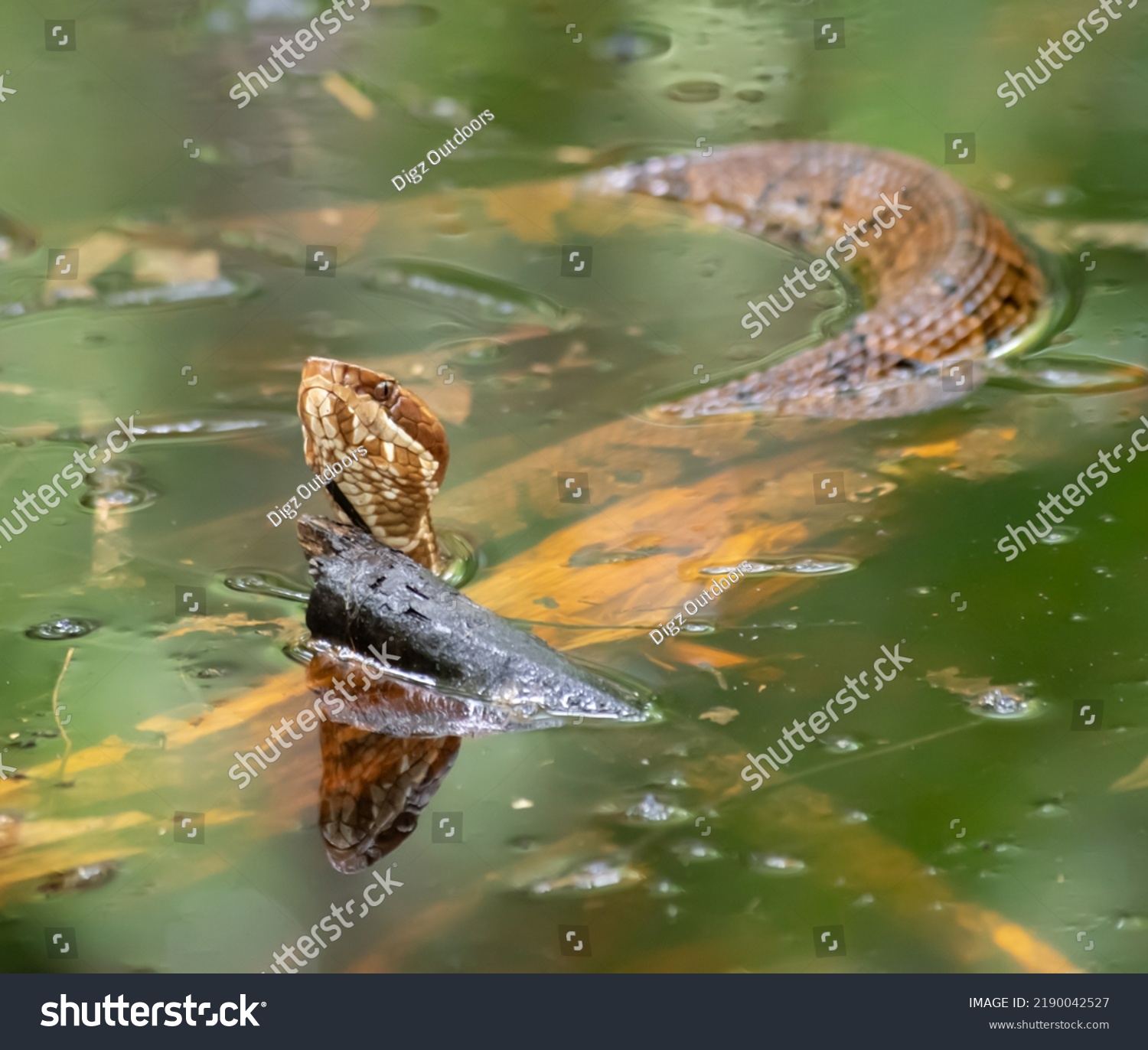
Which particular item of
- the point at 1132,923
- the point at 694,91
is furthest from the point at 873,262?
the point at 1132,923

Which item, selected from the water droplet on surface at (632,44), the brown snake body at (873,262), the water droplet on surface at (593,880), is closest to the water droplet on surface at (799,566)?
the brown snake body at (873,262)

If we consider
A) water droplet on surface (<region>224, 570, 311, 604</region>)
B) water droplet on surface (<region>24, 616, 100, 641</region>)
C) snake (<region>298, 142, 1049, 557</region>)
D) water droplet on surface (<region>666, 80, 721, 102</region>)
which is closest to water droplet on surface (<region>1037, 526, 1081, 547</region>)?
snake (<region>298, 142, 1049, 557</region>)

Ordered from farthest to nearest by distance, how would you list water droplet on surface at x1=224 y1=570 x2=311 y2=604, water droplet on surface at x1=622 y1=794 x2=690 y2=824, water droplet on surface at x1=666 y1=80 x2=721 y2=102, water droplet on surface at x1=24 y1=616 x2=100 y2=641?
water droplet on surface at x1=666 y1=80 x2=721 y2=102
water droplet on surface at x1=224 y1=570 x2=311 y2=604
water droplet on surface at x1=24 y1=616 x2=100 y2=641
water droplet on surface at x1=622 y1=794 x2=690 y2=824

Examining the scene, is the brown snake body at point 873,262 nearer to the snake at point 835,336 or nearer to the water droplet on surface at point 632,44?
the snake at point 835,336

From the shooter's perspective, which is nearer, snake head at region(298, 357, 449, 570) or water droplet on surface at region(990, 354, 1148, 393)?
snake head at region(298, 357, 449, 570)

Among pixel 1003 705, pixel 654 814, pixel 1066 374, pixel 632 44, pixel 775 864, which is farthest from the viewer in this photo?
pixel 632 44

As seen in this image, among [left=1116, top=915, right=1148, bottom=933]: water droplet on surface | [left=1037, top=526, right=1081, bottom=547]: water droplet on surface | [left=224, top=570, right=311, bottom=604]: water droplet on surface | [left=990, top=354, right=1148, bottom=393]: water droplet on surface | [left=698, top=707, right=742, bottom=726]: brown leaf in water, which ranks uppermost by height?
[left=1116, top=915, right=1148, bottom=933]: water droplet on surface

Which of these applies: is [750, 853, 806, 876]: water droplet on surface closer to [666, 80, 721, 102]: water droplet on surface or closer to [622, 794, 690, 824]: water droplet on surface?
[622, 794, 690, 824]: water droplet on surface

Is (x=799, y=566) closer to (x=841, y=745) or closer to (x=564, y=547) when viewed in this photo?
(x=564, y=547)
